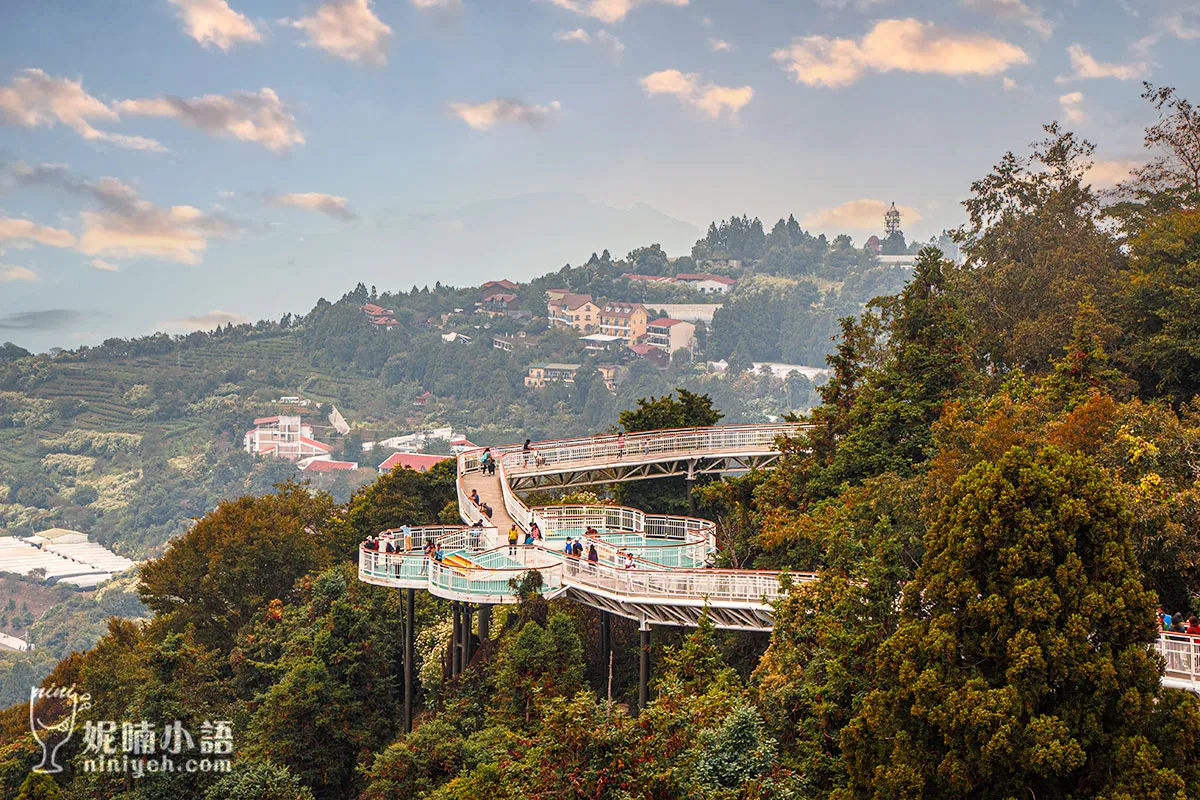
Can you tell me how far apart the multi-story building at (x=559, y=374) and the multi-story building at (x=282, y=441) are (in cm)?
3577

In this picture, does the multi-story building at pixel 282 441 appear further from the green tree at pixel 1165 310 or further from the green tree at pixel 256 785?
the green tree at pixel 256 785

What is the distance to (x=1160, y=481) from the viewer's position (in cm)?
1873

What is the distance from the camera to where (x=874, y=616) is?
17.4 m

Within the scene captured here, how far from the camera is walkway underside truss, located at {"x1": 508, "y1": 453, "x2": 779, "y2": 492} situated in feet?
112

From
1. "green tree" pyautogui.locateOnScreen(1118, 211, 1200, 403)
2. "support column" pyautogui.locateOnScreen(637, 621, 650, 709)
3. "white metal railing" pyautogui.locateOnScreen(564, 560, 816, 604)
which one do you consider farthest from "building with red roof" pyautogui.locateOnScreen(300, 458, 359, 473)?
"white metal railing" pyautogui.locateOnScreen(564, 560, 816, 604)

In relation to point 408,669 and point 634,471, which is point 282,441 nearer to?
point 634,471

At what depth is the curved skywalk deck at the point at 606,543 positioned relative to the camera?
21.6 meters

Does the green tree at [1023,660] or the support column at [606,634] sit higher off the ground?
the green tree at [1023,660]

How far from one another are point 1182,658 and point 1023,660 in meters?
3.17

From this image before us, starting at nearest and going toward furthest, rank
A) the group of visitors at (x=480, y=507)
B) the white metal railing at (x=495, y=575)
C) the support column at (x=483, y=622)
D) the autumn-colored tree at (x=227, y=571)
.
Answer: the white metal railing at (x=495, y=575) → the support column at (x=483, y=622) → the group of visitors at (x=480, y=507) → the autumn-colored tree at (x=227, y=571)

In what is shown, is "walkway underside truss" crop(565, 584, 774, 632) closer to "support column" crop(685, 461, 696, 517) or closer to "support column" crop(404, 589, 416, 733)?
"support column" crop(404, 589, 416, 733)

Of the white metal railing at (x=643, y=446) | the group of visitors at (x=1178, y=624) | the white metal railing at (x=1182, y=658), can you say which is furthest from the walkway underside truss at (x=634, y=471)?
the white metal railing at (x=1182, y=658)

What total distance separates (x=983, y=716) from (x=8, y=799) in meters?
22.2

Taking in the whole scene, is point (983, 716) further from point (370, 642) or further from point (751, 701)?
point (370, 642)
